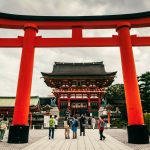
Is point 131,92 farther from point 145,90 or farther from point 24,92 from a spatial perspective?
point 145,90

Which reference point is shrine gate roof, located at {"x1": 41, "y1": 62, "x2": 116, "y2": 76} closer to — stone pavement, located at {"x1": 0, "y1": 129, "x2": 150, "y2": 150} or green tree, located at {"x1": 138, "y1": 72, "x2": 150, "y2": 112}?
green tree, located at {"x1": 138, "y1": 72, "x2": 150, "y2": 112}

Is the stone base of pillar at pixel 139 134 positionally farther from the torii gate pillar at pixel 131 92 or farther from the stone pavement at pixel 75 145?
the stone pavement at pixel 75 145

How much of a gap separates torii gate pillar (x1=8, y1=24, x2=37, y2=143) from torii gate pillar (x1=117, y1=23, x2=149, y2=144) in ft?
14.1

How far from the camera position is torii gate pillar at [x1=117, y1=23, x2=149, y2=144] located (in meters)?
7.98

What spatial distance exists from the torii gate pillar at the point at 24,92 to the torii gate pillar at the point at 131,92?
4305 millimetres

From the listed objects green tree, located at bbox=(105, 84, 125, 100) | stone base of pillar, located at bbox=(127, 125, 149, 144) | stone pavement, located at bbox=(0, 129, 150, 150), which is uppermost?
green tree, located at bbox=(105, 84, 125, 100)

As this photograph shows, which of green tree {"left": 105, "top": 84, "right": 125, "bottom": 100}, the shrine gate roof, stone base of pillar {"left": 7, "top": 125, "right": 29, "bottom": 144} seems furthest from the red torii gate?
green tree {"left": 105, "top": 84, "right": 125, "bottom": 100}

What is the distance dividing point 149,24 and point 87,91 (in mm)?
20750

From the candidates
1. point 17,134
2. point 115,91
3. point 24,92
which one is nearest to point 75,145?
point 17,134

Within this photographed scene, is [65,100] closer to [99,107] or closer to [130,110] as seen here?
[99,107]

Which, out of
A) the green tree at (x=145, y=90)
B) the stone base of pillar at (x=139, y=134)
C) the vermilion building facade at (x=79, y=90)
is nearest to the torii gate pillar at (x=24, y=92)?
the stone base of pillar at (x=139, y=134)

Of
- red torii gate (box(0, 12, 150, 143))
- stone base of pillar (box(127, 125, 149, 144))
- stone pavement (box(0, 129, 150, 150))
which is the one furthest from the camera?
red torii gate (box(0, 12, 150, 143))

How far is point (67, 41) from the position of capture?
933 cm

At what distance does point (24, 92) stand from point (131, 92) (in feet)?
15.4
